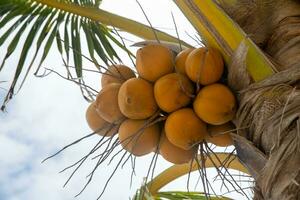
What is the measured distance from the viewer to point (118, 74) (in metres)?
1.76

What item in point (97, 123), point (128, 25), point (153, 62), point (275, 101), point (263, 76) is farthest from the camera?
point (128, 25)

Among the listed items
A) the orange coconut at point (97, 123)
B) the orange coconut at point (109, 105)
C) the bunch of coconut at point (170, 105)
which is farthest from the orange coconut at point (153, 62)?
the orange coconut at point (97, 123)

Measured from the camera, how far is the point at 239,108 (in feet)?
4.89

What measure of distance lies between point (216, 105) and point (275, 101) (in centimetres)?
20

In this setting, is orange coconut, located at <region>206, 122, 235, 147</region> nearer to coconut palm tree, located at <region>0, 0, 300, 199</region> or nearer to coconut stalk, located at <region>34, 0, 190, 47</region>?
coconut palm tree, located at <region>0, 0, 300, 199</region>

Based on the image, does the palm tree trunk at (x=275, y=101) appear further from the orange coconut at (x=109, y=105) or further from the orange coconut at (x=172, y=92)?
the orange coconut at (x=109, y=105)

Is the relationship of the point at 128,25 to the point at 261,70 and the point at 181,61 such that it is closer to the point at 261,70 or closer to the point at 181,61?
the point at 181,61

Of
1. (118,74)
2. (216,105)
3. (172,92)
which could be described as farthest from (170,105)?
(118,74)

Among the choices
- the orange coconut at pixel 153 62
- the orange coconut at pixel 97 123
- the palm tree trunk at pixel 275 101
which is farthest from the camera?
the orange coconut at pixel 97 123

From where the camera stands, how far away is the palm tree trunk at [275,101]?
1237 millimetres

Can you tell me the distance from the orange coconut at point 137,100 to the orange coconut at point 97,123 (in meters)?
0.14

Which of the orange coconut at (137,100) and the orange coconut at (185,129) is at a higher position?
the orange coconut at (137,100)

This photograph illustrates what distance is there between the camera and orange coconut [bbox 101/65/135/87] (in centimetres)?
176

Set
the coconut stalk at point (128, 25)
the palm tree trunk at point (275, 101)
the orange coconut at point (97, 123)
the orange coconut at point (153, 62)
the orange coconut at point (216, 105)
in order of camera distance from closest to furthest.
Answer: the palm tree trunk at point (275, 101) < the orange coconut at point (216, 105) < the orange coconut at point (153, 62) < the orange coconut at point (97, 123) < the coconut stalk at point (128, 25)
